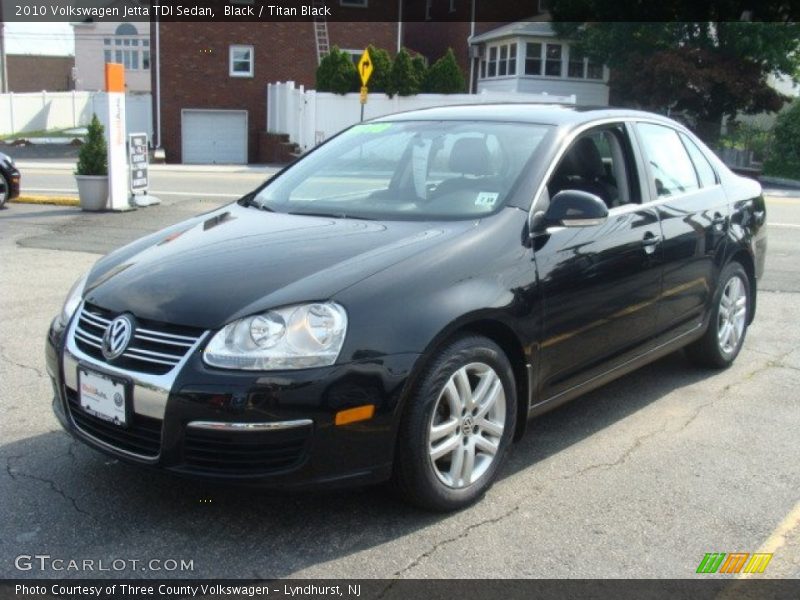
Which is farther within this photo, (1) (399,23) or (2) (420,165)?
(1) (399,23)

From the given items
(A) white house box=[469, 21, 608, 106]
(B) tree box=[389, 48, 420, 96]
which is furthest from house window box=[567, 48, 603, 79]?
(B) tree box=[389, 48, 420, 96]

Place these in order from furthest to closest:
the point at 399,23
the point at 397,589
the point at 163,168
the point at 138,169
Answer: the point at 399,23 → the point at 163,168 → the point at 138,169 → the point at 397,589

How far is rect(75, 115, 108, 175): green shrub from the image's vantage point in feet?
49.1

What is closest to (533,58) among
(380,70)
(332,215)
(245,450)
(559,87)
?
(559,87)

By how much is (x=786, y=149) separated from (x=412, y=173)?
1068 inches

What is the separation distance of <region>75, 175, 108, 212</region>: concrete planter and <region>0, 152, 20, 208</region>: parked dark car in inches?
37.3

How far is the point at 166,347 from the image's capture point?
3479mm

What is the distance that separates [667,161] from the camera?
5.46 m

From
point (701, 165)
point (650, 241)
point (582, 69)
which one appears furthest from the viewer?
Answer: point (582, 69)

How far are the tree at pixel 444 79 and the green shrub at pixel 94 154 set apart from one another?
20578 mm

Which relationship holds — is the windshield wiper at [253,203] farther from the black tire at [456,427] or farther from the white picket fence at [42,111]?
the white picket fence at [42,111]

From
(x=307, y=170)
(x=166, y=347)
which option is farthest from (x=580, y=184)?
(x=166, y=347)

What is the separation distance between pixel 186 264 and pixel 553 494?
1.86m

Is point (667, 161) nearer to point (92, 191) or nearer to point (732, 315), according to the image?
point (732, 315)
